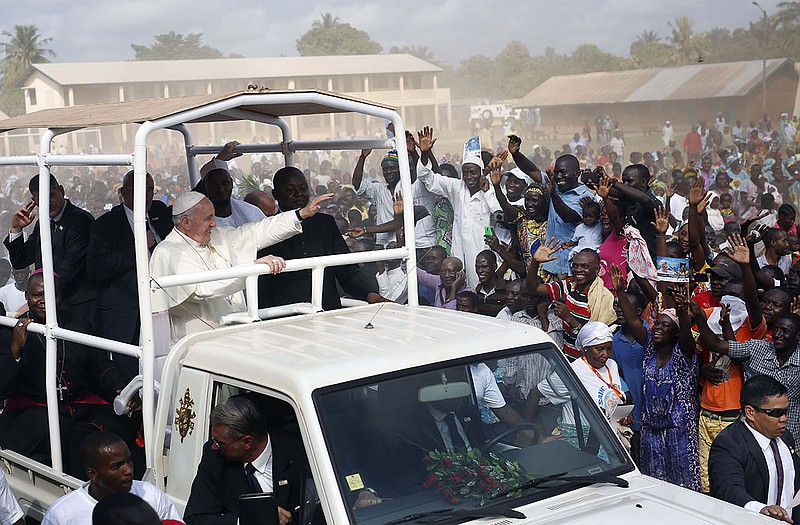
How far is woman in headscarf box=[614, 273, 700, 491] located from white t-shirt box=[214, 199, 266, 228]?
2.47 meters

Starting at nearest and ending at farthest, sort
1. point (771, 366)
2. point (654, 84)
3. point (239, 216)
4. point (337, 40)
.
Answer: point (771, 366)
point (239, 216)
point (654, 84)
point (337, 40)

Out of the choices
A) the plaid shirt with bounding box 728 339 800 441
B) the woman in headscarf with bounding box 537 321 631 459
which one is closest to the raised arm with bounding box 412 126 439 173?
the woman in headscarf with bounding box 537 321 631 459

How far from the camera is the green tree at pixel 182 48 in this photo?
46.1m

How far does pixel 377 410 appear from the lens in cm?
370

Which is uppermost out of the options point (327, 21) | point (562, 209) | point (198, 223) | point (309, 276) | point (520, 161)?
point (327, 21)

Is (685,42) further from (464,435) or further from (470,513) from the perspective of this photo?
(470,513)

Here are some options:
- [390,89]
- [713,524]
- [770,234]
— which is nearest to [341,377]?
[713,524]

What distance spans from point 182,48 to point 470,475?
45.0m

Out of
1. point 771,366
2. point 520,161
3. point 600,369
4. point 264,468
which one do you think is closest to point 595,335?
point 600,369

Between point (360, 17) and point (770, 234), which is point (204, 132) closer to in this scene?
point (360, 17)

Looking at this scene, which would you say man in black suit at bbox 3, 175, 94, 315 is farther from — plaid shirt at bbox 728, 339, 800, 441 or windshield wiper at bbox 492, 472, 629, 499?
plaid shirt at bbox 728, 339, 800, 441

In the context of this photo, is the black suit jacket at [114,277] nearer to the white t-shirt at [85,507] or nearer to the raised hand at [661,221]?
the white t-shirt at [85,507]

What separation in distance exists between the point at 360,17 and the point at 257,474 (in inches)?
1625

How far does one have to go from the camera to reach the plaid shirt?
556cm
